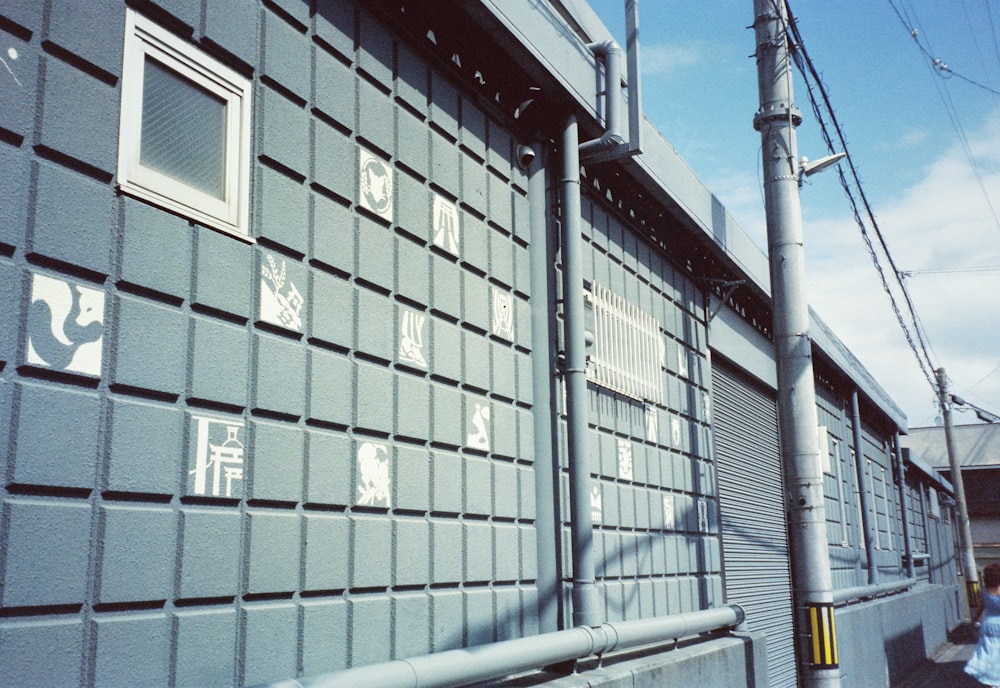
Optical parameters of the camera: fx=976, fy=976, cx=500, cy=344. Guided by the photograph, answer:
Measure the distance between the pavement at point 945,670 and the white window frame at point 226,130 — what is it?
14.7 m

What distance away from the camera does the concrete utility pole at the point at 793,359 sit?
8.05m

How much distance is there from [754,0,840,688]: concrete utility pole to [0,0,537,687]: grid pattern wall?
2.78 meters

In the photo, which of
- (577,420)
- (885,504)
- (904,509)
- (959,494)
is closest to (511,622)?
(577,420)

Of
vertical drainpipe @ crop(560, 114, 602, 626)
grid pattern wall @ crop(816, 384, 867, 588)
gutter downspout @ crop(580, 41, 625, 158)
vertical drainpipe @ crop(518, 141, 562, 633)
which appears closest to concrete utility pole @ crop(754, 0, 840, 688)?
gutter downspout @ crop(580, 41, 625, 158)

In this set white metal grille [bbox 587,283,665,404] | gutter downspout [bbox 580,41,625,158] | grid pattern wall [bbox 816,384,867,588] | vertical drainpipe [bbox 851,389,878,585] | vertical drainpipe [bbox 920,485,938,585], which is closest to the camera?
gutter downspout [bbox 580,41,625,158]

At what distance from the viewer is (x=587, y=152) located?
7.86 m

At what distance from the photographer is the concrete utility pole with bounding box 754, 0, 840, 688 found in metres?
8.05

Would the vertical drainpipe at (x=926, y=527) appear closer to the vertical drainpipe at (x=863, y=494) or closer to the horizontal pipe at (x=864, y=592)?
the horizontal pipe at (x=864, y=592)

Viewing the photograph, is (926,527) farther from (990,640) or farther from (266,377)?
(266,377)

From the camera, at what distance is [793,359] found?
8484 mm

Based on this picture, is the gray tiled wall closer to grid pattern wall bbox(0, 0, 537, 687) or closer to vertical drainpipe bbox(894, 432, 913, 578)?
grid pattern wall bbox(0, 0, 537, 687)

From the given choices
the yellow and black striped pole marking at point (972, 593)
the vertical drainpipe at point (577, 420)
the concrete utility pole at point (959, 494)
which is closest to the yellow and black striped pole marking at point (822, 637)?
the vertical drainpipe at point (577, 420)

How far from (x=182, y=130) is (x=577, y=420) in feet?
11.9

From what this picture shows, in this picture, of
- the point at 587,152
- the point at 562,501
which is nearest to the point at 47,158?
the point at 562,501
